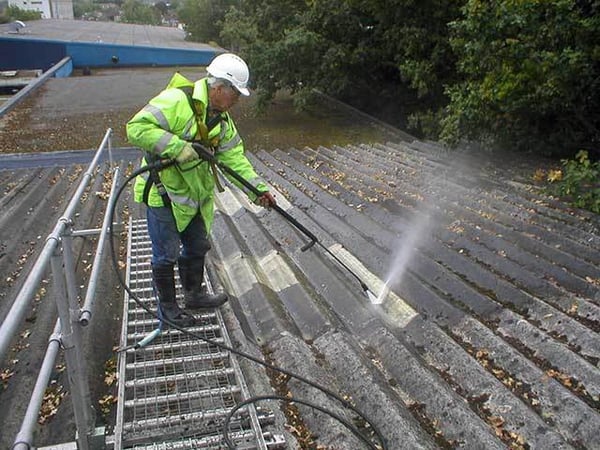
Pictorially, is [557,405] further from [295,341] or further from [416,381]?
[295,341]

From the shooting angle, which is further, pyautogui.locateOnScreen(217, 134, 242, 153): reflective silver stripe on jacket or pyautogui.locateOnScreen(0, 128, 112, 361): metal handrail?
pyautogui.locateOnScreen(217, 134, 242, 153): reflective silver stripe on jacket

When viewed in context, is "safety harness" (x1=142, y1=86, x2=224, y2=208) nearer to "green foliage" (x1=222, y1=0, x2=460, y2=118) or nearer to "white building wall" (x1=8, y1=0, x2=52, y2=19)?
"green foliage" (x1=222, y1=0, x2=460, y2=118)

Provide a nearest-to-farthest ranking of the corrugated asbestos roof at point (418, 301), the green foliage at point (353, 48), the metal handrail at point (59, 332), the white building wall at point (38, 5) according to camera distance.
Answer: the metal handrail at point (59, 332), the corrugated asbestos roof at point (418, 301), the green foliage at point (353, 48), the white building wall at point (38, 5)

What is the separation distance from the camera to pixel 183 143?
314 centimetres

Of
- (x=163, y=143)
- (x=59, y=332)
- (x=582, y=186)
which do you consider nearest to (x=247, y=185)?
(x=163, y=143)

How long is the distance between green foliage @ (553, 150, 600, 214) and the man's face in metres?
4.30

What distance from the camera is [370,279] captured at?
455 centimetres

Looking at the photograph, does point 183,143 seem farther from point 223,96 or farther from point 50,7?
point 50,7

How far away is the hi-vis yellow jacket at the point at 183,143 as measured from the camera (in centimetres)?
312

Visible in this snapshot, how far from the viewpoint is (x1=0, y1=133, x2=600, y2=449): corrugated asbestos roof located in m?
2.93

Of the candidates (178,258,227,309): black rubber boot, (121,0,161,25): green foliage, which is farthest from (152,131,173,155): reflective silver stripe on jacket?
(121,0,161,25): green foliage

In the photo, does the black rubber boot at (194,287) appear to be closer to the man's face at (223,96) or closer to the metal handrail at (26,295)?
the man's face at (223,96)

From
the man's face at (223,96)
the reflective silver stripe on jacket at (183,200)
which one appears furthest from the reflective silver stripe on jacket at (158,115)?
the reflective silver stripe on jacket at (183,200)

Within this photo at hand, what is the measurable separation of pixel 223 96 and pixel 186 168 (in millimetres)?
540
